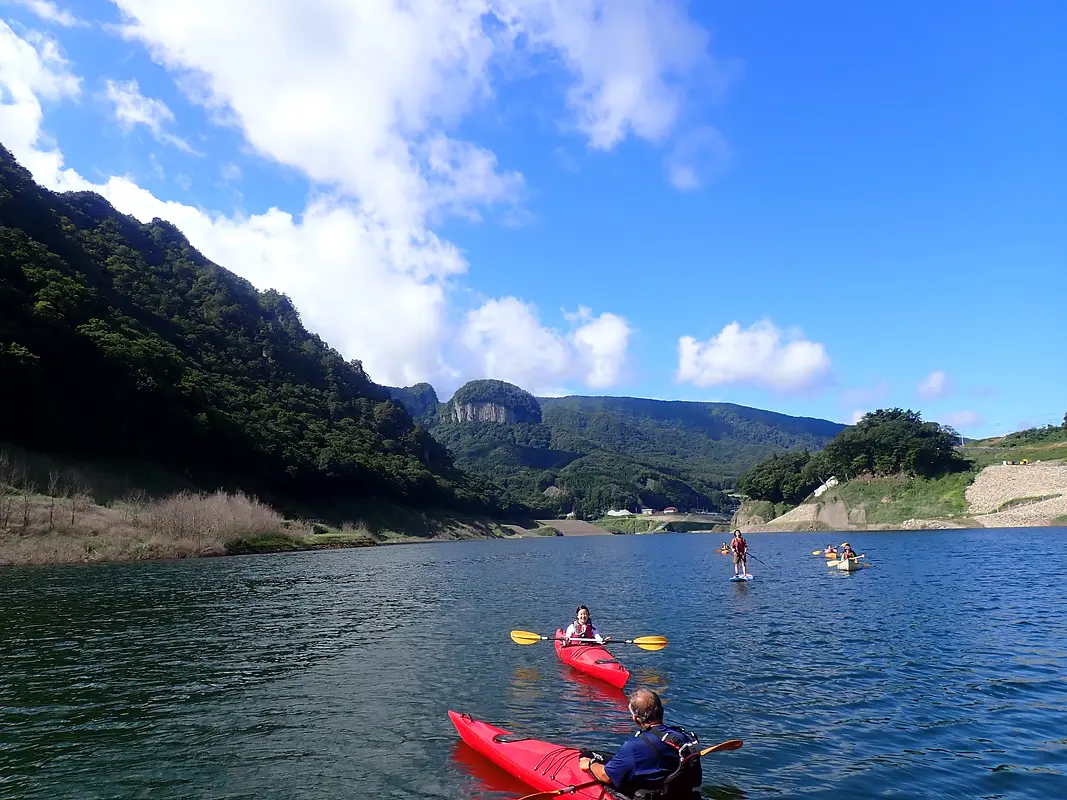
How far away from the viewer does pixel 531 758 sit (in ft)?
36.7

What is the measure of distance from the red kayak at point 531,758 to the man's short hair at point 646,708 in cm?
150

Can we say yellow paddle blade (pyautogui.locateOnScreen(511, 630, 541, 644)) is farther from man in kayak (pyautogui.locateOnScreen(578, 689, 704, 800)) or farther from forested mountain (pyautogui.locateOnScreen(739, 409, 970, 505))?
forested mountain (pyautogui.locateOnScreen(739, 409, 970, 505))

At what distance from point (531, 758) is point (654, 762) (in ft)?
11.5

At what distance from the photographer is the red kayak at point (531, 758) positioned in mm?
10039

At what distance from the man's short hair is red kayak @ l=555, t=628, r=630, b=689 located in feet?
30.5

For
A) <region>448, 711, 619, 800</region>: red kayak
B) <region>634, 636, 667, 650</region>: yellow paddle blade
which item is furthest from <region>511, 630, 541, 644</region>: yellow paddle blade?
<region>448, 711, 619, 800</region>: red kayak

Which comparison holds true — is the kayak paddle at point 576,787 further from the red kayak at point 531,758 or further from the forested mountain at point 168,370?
the forested mountain at point 168,370

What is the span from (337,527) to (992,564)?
→ 9384cm

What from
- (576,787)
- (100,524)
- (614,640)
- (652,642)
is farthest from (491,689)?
(100,524)

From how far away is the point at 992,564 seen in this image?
144 ft

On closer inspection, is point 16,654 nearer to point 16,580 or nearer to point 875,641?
point 16,580

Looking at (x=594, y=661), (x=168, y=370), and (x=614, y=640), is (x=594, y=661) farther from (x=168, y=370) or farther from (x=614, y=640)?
(x=168, y=370)

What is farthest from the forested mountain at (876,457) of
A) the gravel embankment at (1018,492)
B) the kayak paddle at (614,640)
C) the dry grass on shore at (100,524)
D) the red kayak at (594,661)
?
the red kayak at (594,661)

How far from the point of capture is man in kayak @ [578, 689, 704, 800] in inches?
330
